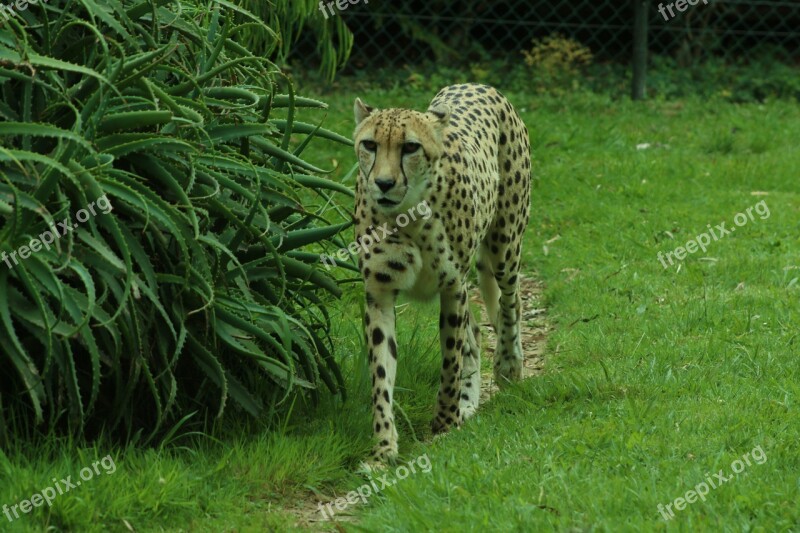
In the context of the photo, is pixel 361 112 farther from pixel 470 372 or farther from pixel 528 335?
pixel 528 335

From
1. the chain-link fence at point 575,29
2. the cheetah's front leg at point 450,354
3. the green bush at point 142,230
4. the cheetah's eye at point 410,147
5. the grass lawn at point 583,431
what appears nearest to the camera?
the grass lawn at point 583,431

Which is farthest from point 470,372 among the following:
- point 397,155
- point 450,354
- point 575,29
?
point 575,29

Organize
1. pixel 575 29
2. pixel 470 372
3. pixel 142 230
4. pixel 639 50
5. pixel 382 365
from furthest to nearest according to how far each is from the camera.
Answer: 1. pixel 575 29
2. pixel 639 50
3. pixel 470 372
4. pixel 382 365
5. pixel 142 230

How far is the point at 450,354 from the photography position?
200 inches

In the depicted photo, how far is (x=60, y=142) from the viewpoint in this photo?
13.5 ft

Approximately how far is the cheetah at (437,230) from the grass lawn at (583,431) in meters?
0.21

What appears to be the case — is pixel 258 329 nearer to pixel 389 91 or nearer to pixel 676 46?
pixel 389 91

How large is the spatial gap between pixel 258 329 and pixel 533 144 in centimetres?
550

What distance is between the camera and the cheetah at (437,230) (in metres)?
4.62

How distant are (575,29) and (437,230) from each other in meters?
8.38

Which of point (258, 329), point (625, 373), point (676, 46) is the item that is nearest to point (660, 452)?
point (625, 373)

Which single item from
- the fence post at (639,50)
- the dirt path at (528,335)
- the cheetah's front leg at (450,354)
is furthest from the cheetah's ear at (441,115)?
the fence post at (639,50)

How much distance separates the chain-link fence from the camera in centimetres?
1220

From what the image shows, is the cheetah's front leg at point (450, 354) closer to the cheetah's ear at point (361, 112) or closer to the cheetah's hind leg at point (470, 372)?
the cheetah's hind leg at point (470, 372)
